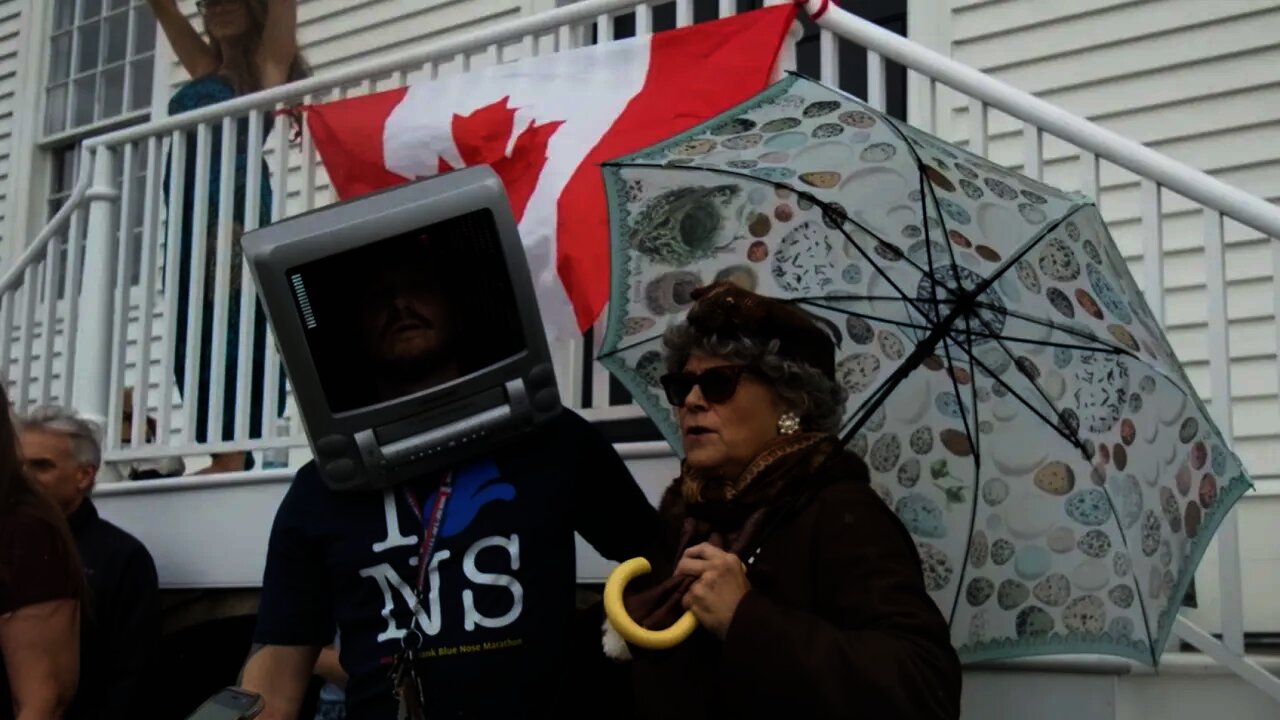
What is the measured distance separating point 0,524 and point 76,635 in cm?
33

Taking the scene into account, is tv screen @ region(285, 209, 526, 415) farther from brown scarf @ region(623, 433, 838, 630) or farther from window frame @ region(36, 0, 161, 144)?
window frame @ region(36, 0, 161, 144)

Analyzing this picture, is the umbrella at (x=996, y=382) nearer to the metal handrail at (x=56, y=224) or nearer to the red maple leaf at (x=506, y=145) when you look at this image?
the red maple leaf at (x=506, y=145)

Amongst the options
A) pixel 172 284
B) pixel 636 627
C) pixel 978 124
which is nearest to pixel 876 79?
pixel 978 124

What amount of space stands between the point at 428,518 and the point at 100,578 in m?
1.73

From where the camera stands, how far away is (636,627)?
1.83m

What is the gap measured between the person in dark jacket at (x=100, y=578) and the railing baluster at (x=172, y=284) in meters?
0.27

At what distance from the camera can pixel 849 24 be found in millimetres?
2969

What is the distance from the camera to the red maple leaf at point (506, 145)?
10.8ft

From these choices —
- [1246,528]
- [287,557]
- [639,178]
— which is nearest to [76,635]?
[287,557]

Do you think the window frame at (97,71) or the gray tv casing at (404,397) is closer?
the gray tv casing at (404,397)

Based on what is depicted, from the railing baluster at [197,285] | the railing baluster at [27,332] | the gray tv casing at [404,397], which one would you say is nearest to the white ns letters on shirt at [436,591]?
the gray tv casing at [404,397]

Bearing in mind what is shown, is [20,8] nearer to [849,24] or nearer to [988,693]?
[849,24]

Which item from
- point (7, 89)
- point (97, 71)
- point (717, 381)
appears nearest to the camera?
point (717, 381)

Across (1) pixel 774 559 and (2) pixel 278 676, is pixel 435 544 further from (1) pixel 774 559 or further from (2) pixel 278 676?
(1) pixel 774 559
